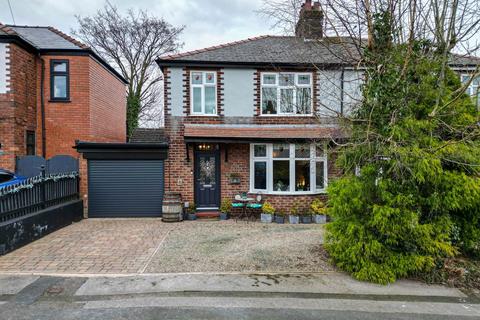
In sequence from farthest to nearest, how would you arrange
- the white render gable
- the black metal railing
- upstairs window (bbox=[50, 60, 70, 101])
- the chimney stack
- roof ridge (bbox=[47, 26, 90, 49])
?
roof ridge (bbox=[47, 26, 90, 49])
upstairs window (bbox=[50, 60, 70, 101])
the white render gable
the black metal railing
the chimney stack

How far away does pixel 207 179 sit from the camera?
10836mm

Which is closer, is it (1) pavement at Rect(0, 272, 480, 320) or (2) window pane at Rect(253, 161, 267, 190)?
(1) pavement at Rect(0, 272, 480, 320)

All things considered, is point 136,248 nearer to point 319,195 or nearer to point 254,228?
point 254,228

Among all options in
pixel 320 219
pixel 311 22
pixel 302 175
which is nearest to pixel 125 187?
pixel 302 175

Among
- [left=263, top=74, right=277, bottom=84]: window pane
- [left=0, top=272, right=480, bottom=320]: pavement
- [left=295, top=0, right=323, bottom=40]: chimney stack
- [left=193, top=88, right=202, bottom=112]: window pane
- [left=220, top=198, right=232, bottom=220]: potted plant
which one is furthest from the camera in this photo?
[left=263, top=74, right=277, bottom=84]: window pane

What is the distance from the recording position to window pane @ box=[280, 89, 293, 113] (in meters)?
10.5

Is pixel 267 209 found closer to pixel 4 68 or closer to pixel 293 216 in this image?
pixel 293 216

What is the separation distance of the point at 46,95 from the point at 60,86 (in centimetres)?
61

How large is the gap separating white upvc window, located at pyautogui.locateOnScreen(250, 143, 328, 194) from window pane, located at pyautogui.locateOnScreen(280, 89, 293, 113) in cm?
130

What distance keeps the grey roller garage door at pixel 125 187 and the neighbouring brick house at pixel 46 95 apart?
225cm

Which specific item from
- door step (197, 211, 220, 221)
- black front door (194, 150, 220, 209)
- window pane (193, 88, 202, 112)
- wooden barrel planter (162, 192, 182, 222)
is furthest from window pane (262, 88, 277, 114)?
wooden barrel planter (162, 192, 182, 222)

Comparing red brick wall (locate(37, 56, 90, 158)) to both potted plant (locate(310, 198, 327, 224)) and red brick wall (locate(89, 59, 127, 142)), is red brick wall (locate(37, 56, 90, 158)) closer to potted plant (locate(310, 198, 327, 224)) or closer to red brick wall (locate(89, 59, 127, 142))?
red brick wall (locate(89, 59, 127, 142))

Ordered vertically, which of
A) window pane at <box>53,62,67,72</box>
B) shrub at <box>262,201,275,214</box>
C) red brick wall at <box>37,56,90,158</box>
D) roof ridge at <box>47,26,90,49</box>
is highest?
roof ridge at <box>47,26,90,49</box>

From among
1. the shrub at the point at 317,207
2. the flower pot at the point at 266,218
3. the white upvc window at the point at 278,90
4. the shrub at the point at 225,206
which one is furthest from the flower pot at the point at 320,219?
the white upvc window at the point at 278,90
